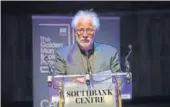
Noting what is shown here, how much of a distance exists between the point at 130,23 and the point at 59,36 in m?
0.32

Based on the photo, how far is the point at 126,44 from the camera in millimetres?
1676

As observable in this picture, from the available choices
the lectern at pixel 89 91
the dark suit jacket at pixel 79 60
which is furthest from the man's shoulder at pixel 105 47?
the lectern at pixel 89 91

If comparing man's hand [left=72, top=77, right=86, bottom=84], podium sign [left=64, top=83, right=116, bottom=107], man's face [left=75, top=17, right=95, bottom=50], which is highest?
man's face [left=75, top=17, right=95, bottom=50]

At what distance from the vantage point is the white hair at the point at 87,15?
64.8 inches

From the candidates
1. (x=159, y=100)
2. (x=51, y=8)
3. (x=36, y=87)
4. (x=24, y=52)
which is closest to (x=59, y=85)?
(x=36, y=87)

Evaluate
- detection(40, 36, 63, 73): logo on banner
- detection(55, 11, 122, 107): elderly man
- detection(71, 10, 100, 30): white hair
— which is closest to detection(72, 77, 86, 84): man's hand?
detection(55, 11, 122, 107): elderly man

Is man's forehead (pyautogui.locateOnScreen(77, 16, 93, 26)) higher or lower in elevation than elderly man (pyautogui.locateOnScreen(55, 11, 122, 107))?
higher

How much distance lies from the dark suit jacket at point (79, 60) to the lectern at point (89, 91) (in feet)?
0.09

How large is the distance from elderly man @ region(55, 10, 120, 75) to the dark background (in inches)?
1.9

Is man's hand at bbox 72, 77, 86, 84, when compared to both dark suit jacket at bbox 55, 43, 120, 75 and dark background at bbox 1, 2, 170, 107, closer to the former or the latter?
dark suit jacket at bbox 55, 43, 120, 75

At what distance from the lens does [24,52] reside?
1.63 meters

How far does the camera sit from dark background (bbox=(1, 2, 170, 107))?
1.62m

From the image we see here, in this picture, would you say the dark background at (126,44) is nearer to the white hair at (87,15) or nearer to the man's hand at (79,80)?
the white hair at (87,15)

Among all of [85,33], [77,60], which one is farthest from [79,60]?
[85,33]
